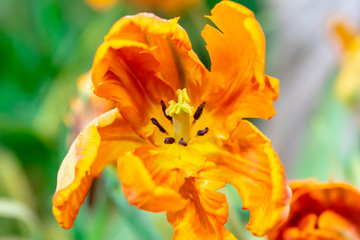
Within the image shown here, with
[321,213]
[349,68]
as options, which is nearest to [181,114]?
[321,213]

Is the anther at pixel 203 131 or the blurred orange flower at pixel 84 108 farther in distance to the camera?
the blurred orange flower at pixel 84 108

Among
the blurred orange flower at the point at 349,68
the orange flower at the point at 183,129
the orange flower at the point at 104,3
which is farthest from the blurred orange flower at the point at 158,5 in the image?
the orange flower at the point at 183,129

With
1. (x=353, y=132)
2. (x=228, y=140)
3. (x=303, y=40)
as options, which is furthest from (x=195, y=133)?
(x=303, y=40)

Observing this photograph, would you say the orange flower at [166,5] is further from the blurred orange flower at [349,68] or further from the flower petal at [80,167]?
the flower petal at [80,167]

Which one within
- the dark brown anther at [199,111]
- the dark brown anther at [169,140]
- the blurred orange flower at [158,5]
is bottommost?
the blurred orange flower at [158,5]

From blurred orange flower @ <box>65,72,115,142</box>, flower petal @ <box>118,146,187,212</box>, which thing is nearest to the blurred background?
blurred orange flower @ <box>65,72,115,142</box>

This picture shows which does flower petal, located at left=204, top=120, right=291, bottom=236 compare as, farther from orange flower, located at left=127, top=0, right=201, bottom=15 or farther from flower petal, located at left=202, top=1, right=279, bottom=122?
orange flower, located at left=127, top=0, right=201, bottom=15

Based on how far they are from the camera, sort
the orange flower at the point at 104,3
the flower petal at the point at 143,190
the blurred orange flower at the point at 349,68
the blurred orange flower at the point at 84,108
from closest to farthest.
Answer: the flower petal at the point at 143,190
the blurred orange flower at the point at 84,108
the blurred orange flower at the point at 349,68
the orange flower at the point at 104,3

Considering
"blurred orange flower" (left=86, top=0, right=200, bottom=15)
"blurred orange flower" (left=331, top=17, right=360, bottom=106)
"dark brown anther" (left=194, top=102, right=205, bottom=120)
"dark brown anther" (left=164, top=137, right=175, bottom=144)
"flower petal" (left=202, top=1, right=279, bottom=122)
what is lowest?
"blurred orange flower" (left=86, top=0, right=200, bottom=15)
